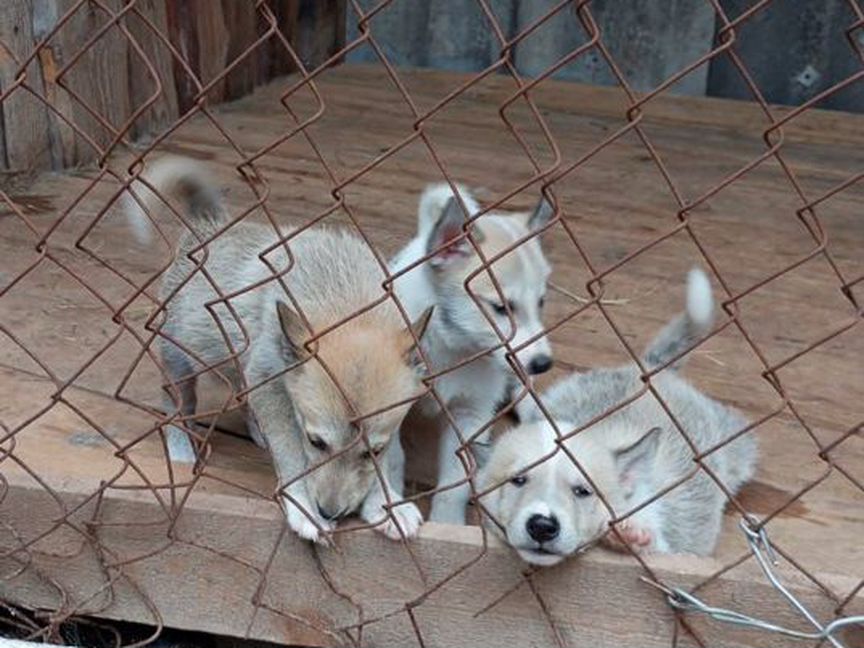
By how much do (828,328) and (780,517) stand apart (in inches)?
54.1

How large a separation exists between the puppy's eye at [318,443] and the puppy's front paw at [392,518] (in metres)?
0.16

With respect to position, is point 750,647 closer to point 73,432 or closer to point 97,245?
point 73,432

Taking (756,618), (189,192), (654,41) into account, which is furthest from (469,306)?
(654,41)

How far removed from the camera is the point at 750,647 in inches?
125

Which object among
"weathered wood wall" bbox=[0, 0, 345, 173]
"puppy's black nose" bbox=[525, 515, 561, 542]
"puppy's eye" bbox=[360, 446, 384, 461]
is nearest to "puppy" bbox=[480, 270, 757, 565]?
"puppy's black nose" bbox=[525, 515, 561, 542]

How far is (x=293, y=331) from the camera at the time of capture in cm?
326

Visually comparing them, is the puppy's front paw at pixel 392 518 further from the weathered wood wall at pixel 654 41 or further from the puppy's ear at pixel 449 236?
the weathered wood wall at pixel 654 41

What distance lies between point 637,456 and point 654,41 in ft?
16.9

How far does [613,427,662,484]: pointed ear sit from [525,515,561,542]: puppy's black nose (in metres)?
0.35

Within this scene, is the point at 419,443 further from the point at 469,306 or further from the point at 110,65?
the point at 110,65

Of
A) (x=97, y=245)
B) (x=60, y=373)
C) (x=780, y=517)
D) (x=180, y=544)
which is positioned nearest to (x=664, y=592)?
(x=780, y=517)

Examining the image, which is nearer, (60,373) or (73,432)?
(73,432)

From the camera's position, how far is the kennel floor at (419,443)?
325 centimetres

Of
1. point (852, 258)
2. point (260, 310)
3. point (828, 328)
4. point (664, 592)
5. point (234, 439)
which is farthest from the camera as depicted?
point (852, 258)
